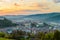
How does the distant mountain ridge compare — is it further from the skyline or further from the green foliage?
the green foliage

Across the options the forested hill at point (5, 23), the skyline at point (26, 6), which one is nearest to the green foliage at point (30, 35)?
the forested hill at point (5, 23)

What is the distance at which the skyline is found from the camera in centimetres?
182

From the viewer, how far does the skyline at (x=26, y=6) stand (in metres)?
1.82

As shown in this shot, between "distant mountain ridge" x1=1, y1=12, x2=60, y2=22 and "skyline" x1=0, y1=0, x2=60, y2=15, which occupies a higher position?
"skyline" x1=0, y1=0, x2=60, y2=15

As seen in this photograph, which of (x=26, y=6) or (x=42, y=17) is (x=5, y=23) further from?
(x=42, y=17)

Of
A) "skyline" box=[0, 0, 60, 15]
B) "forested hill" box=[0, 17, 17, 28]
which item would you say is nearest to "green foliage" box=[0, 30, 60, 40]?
"forested hill" box=[0, 17, 17, 28]

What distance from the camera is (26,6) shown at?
1.83 metres

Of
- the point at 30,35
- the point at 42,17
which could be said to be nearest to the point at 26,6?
the point at 42,17

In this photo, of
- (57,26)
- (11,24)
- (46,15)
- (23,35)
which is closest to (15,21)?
(11,24)

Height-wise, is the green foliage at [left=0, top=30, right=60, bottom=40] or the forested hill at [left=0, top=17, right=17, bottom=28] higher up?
the forested hill at [left=0, top=17, right=17, bottom=28]

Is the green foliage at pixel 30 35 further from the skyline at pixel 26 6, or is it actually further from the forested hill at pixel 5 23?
the skyline at pixel 26 6

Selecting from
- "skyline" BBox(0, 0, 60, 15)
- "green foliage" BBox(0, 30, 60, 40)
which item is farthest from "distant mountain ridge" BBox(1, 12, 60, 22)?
"green foliage" BBox(0, 30, 60, 40)

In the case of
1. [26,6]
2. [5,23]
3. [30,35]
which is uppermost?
[26,6]

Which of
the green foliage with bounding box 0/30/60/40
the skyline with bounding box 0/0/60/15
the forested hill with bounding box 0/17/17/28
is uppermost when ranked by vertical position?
the skyline with bounding box 0/0/60/15
